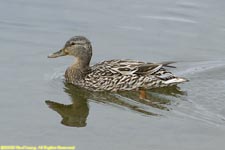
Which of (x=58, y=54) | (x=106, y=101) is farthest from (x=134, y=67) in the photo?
(x=58, y=54)

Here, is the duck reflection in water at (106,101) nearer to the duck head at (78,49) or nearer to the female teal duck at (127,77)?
the female teal duck at (127,77)

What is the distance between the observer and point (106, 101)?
1173 centimetres

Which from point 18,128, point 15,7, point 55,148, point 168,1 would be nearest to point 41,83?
point 18,128

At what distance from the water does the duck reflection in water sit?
2 cm

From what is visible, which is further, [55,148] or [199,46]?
[199,46]

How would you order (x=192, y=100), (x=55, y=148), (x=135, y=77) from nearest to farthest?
(x=55, y=148)
(x=192, y=100)
(x=135, y=77)

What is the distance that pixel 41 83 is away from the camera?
40.3ft

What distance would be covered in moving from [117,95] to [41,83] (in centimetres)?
139

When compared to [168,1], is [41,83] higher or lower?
lower

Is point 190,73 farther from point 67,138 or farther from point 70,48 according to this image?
point 67,138

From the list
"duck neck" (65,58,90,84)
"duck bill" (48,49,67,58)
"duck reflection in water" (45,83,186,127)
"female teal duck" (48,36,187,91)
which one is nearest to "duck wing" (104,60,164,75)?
"female teal duck" (48,36,187,91)

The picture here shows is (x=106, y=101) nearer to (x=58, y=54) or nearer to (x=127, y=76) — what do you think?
(x=127, y=76)

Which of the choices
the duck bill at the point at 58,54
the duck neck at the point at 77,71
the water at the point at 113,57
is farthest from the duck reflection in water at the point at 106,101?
the duck bill at the point at 58,54

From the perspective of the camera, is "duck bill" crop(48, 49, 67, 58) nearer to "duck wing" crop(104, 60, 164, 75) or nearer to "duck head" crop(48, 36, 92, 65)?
"duck head" crop(48, 36, 92, 65)
